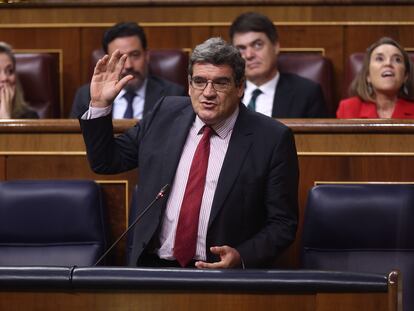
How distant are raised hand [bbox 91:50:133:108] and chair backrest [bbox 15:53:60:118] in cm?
79

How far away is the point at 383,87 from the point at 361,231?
0.56 metres

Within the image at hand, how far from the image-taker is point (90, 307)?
2.58 feet

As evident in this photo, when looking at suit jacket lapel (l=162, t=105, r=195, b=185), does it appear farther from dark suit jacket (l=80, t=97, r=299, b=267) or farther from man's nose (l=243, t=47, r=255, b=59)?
man's nose (l=243, t=47, r=255, b=59)

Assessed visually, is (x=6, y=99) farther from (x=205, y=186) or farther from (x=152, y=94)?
(x=205, y=186)

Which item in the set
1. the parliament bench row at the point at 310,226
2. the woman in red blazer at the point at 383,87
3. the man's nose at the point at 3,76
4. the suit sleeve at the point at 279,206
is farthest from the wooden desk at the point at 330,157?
the man's nose at the point at 3,76

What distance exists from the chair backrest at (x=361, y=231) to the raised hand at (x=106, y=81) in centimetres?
30

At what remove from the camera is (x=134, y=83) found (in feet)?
5.81

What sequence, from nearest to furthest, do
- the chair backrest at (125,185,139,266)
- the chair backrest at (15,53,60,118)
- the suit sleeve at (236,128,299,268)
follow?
the suit sleeve at (236,128,299,268)
the chair backrest at (125,185,139,266)
the chair backrest at (15,53,60,118)

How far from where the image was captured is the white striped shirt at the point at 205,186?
44.8 inches

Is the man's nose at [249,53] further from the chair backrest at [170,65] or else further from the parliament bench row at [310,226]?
the parliament bench row at [310,226]

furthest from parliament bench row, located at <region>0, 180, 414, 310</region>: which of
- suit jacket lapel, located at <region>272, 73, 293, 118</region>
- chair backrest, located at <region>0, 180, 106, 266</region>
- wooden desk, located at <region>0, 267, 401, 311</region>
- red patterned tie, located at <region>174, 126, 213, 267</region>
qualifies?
suit jacket lapel, located at <region>272, 73, 293, 118</region>

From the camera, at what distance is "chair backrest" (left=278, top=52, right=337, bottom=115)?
188cm

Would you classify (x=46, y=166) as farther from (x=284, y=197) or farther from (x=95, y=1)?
(x=95, y=1)

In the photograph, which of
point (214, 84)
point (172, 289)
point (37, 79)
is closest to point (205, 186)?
point (214, 84)
